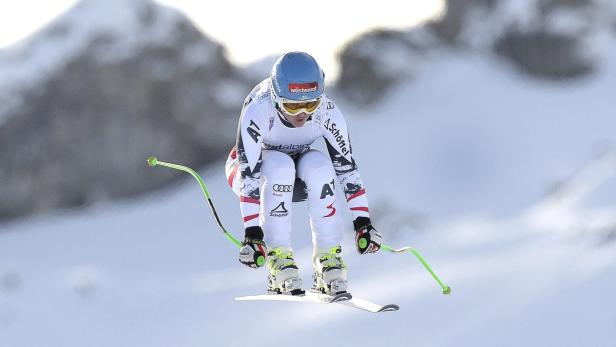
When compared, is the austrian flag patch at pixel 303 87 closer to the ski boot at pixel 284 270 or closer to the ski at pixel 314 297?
the ski boot at pixel 284 270

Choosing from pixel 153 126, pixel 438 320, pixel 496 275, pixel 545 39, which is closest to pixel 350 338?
pixel 438 320

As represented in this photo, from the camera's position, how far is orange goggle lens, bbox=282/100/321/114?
15195 mm

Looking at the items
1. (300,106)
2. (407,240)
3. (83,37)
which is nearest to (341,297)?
(300,106)

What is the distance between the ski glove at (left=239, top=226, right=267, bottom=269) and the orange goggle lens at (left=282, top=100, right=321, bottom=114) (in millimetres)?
1513

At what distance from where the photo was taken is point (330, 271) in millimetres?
16172

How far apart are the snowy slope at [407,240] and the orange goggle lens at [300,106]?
46.0m

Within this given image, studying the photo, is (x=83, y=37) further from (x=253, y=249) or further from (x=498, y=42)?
(x=253, y=249)

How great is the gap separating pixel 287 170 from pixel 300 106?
35.7 inches

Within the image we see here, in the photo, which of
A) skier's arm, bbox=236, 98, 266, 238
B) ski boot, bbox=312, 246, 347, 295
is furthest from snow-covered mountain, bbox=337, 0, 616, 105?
skier's arm, bbox=236, 98, 266, 238

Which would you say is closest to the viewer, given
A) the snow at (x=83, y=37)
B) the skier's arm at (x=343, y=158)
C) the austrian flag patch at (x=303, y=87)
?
the austrian flag patch at (x=303, y=87)

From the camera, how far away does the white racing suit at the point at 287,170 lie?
15500mm

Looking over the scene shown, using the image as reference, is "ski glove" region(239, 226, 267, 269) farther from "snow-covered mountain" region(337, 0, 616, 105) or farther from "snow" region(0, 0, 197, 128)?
"snow-covered mountain" region(337, 0, 616, 105)

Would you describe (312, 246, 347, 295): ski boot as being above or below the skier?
below

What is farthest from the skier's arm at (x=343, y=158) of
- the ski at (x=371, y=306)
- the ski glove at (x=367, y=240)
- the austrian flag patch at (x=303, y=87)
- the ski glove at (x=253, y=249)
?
the ski glove at (x=253, y=249)
